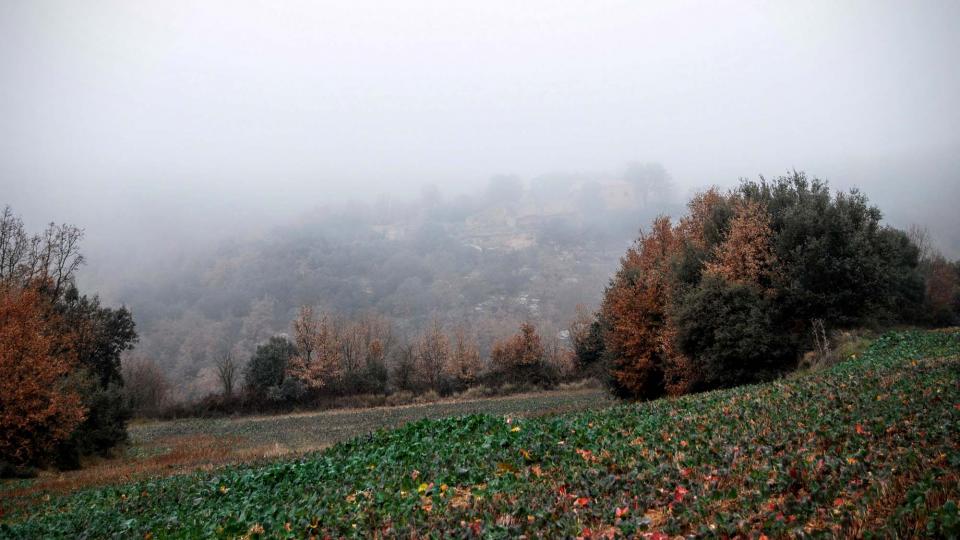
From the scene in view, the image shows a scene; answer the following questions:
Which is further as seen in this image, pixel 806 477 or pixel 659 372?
pixel 659 372

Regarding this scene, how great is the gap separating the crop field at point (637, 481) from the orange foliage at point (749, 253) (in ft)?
60.0

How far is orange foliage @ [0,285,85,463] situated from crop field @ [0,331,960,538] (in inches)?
526

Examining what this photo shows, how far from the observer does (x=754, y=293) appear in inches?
1248

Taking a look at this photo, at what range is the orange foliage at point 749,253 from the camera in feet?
110

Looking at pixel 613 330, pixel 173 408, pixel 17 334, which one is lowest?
pixel 173 408

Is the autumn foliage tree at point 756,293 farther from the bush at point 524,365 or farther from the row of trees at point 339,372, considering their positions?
the row of trees at point 339,372

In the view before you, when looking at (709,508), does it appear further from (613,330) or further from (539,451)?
(613,330)

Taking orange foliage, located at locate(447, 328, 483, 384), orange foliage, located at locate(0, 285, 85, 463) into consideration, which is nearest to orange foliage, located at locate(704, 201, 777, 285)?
orange foliage, located at locate(0, 285, 85, 463)

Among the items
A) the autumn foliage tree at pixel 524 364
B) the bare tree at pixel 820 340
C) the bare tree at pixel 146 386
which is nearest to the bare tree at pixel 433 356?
the autumn foliage tree at pixel 524 364

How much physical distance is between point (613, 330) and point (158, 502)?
34064 mm

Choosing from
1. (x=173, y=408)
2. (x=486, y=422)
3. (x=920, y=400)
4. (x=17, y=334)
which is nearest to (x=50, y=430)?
(x=17, y=334)

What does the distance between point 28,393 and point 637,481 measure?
31550 mm

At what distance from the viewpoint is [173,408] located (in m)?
77.6

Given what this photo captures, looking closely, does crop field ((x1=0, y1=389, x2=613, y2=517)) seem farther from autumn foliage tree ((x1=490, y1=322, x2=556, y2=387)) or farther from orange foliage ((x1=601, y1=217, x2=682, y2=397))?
autumn foliage tree ((x1=490, y1=322, x2=556, y2=387))
